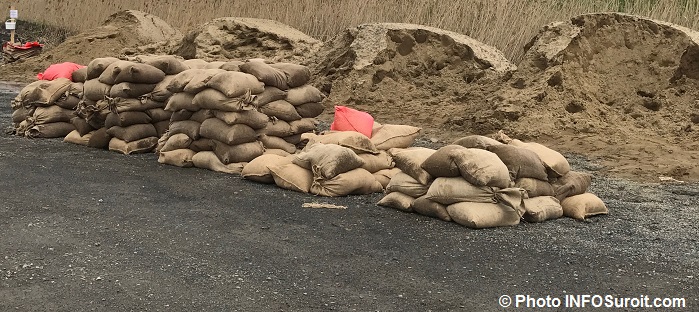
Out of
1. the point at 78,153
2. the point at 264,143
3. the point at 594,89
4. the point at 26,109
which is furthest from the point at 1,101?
the point at 594,89

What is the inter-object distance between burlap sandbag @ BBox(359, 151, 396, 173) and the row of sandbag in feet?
2.21

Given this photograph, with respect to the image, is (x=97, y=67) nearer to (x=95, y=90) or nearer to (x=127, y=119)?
(x=95, y=90)

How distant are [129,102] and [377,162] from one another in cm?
295

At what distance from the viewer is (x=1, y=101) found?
44.2ft

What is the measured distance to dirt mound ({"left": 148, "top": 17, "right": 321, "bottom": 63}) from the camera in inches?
572

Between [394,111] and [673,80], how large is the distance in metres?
3.82

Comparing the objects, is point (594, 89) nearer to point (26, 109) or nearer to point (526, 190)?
point (526, 190)

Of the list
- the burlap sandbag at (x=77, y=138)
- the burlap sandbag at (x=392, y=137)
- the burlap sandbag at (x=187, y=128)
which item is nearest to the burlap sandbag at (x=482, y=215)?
the burlap sandbag at (x=392, y=137)

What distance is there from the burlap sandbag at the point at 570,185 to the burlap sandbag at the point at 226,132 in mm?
2922

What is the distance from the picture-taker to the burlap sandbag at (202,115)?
7.84 metres

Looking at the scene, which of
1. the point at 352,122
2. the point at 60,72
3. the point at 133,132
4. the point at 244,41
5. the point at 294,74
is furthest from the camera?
the point at 244,41

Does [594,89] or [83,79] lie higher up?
[594,89]

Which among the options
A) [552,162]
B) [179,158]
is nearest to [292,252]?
[552,162]

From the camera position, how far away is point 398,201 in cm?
630
